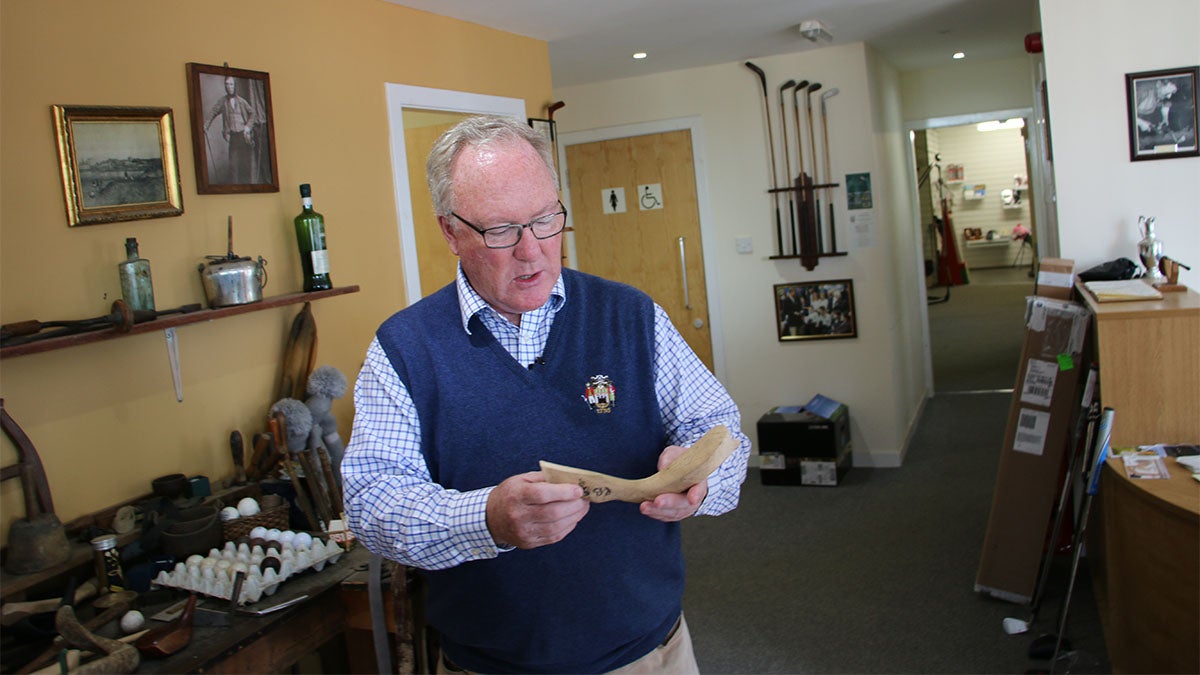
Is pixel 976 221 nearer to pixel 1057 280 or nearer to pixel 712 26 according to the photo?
pixel 712 26

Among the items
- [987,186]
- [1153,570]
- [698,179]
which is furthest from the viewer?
[987,186]

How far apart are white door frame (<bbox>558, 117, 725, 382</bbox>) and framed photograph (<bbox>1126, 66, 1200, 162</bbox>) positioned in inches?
106

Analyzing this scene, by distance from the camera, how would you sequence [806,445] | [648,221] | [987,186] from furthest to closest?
[987,186] < [648,221] < [806,445]

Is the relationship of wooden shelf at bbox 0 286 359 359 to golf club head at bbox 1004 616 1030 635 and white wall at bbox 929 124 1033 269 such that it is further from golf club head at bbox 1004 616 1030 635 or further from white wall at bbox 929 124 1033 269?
white wall at bbox 929 124 1033 269

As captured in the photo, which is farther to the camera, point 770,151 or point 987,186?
point 987,186

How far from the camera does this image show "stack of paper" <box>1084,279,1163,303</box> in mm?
3172

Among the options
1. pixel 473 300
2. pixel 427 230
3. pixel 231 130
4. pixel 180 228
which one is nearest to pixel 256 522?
pixel 180 228

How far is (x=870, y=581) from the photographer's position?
13.7 ft

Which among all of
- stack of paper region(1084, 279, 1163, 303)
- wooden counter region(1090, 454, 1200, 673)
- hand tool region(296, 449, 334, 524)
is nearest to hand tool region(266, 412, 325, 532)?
hand tool region(296, 449, 334, 524)

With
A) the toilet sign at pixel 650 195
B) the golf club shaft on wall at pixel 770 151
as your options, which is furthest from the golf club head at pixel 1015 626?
the toilet sign at pixel 650 195

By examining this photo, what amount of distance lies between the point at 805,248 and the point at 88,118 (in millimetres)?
4375

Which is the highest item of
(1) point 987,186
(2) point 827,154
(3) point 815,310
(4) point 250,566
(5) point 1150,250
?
(1) point 987,186

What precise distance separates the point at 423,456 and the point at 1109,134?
3615mm

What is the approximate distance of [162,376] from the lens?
2633mm
